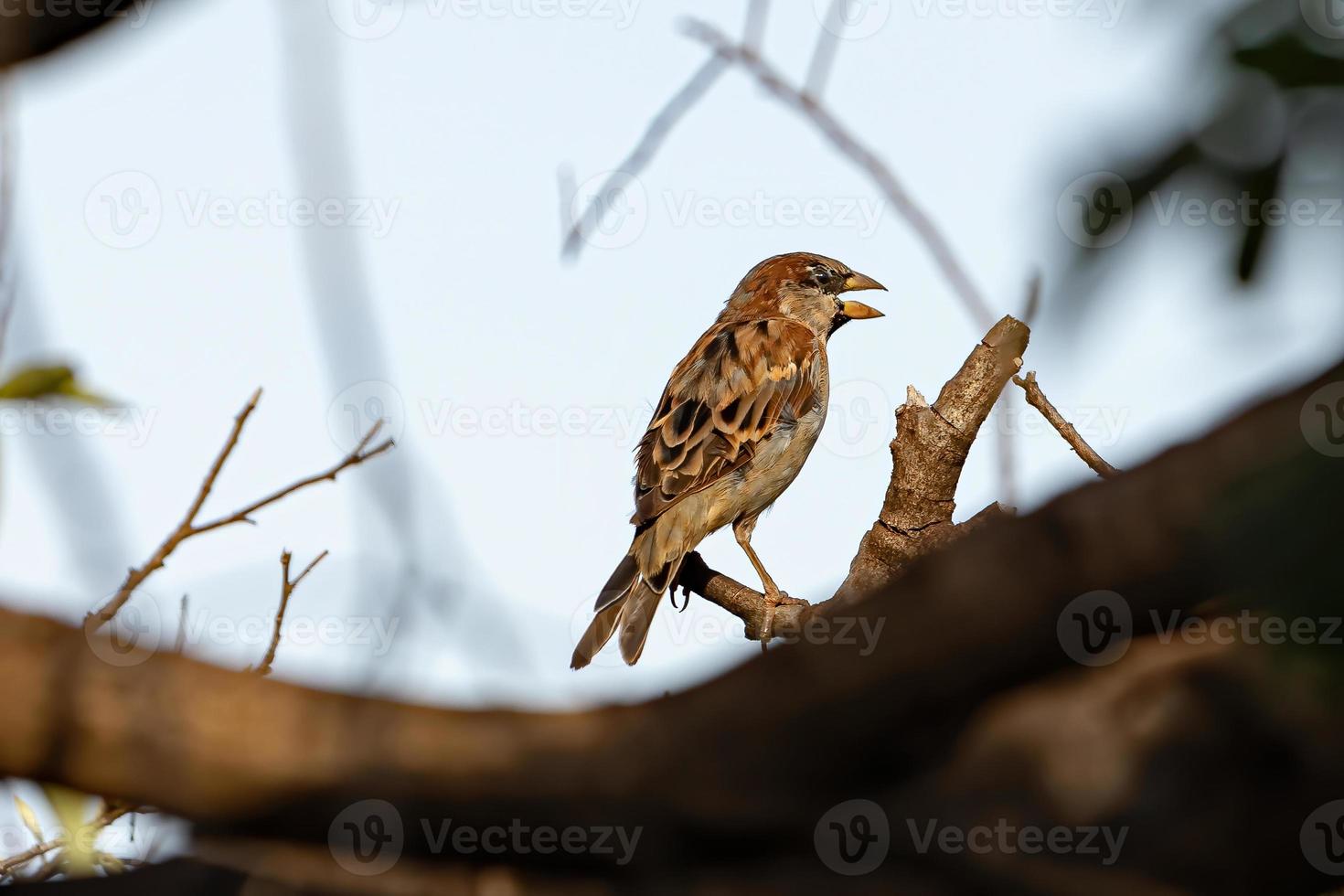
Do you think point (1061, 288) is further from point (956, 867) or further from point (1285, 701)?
point (956, 867)

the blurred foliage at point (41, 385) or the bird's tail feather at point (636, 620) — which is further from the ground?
the blurred foliage at point (41, 385)

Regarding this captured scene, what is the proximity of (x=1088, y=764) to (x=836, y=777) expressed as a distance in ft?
0.80

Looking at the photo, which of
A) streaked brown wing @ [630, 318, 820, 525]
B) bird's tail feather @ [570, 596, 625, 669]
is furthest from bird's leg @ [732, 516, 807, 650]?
bird's tail feather @ [570, 596, 625, 669]

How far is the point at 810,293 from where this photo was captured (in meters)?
8.67

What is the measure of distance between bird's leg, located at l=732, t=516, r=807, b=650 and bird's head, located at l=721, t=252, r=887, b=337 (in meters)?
1.72

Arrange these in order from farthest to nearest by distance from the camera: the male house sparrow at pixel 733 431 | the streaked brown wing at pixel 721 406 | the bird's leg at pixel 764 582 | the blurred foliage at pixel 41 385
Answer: the streaked brown wing at pixel 721 406
the male house sparrow at pixel 733 431
the bird's leg at pixel 764 582
the blurred foliage at pixel 41 385

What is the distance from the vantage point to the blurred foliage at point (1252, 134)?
4.72ft

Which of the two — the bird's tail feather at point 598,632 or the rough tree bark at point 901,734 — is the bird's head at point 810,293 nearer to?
the bird's tail feather at point 598,632

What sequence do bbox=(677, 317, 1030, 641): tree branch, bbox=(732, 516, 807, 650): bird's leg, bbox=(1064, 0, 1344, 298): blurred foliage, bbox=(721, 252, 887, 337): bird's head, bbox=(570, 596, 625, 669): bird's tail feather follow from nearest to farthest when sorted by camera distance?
bbox=(1064, 0, 1344, 298): blurred foliage
bbox=(677, 317, 1030, 641): tree branch
bbox=(732, 516, 807, 650): bird's leg
bbox=(570, 596, 625, 669): bird's tail feather
bbox=(721, 252, 887, 337): bird's head

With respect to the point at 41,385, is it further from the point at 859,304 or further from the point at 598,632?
the point at 859,304

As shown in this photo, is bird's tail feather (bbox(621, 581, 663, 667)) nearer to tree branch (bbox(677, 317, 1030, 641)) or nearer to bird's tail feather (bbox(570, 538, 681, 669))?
bird's tail feather (bbox(570, 538, 681, 669))

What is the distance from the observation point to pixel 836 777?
1116 millimetres

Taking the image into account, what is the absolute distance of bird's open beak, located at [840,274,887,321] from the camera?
340 inches

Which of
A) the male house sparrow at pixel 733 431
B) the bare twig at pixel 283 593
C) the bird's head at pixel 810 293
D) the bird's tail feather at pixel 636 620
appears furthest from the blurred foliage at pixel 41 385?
the bird's head at pixel 810 293
